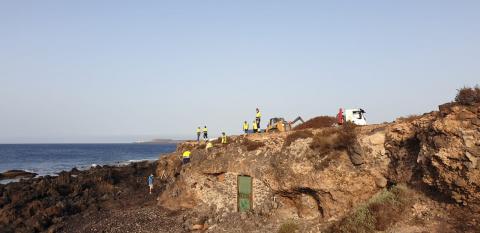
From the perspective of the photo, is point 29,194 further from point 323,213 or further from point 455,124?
point 455,124

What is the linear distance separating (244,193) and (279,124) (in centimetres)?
850

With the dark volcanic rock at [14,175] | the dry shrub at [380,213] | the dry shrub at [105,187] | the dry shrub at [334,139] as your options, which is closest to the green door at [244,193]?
the dry shrub at [334,139]

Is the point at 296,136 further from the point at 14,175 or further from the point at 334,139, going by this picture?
the point at 14,175

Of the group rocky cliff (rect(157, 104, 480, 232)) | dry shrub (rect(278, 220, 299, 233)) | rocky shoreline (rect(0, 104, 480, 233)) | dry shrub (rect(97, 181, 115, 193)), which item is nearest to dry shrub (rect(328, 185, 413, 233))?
rocky shoreline (rect(0, 104, 480, 233))

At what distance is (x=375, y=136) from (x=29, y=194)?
33.4 meters

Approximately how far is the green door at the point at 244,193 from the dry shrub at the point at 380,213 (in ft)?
23.2

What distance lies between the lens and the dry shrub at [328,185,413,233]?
1784cm

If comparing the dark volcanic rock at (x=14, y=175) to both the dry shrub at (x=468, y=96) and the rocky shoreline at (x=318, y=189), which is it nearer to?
the rocky shoreline at (x=318, y=189)

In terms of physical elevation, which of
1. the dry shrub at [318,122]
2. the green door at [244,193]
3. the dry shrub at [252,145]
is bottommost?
the green door at [244,193]

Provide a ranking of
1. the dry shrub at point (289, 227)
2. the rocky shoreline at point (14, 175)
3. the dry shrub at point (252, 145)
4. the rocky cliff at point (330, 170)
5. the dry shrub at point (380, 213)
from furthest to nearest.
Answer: the rocky shoreline at point (14, 175)
the dry shrub at point (252, 145)
the dry shrub at point (289, 227)
the dry shrub at point (380, 213)
the rocky cliff at point (330, 170)

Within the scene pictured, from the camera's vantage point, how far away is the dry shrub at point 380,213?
58.5ft

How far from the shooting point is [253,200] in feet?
82.8

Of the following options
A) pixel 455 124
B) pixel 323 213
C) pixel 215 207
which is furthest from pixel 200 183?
pixel 455 124

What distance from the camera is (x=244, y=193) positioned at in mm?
25906
